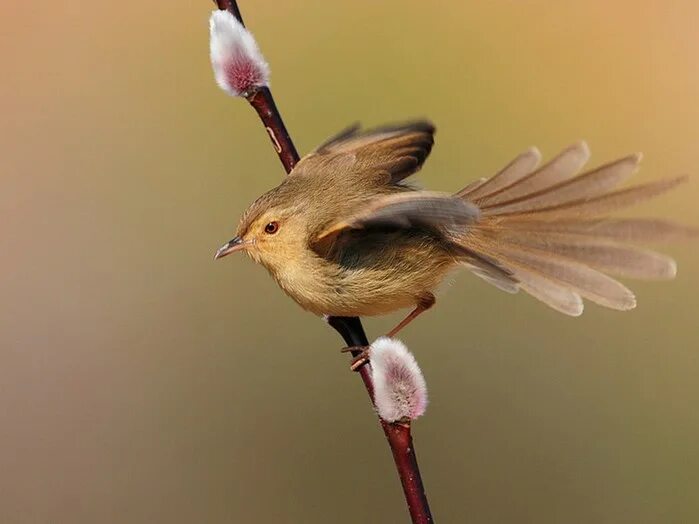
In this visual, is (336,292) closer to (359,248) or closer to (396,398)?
(359,248)

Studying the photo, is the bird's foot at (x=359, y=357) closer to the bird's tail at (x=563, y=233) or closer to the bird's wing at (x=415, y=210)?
the bird's wing at (x=415, y=210)

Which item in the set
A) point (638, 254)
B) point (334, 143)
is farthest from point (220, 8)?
point (638, 254)

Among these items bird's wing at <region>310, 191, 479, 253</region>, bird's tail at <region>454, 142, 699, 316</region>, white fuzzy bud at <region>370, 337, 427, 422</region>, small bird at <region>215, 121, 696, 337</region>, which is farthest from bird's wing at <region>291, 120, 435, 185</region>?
white fuzzy bud at <region>370, 337, 427, 422</region>

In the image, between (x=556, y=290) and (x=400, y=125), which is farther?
(x=400, y=125)

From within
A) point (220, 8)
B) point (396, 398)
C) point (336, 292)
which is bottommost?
point (396, 398)

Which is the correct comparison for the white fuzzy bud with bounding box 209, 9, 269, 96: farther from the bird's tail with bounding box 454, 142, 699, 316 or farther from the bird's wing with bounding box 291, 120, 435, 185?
the bird's tail with bounding box 454, 142, 699, 316

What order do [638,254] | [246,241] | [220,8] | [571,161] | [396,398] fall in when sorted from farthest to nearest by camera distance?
[246,241] → [571,161] → [638,254] → [220,8] → [396,398]

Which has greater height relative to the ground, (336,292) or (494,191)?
(494,191)
